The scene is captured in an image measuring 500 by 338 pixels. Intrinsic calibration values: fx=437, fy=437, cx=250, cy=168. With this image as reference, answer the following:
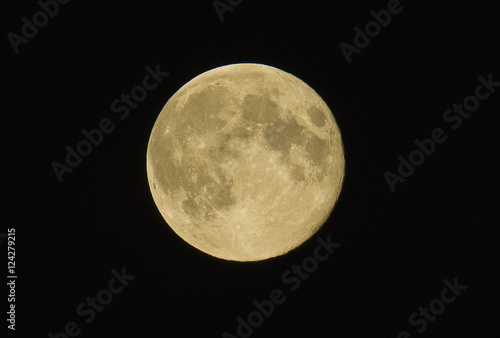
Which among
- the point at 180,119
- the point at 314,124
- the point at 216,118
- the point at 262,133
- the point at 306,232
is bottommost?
the point at 306,232

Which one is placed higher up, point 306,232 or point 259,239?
point 259,239

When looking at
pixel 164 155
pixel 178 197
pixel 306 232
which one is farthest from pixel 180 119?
pixel 306 232

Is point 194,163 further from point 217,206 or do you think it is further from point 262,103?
point 262,103

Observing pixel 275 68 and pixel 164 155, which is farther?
pixel 275 68

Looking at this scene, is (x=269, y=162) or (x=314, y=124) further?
(x=314, y=124)

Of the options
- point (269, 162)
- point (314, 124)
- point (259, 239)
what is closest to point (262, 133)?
point (269, 162)

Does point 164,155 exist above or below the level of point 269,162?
above

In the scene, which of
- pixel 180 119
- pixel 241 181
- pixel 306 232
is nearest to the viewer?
pixel 241 181

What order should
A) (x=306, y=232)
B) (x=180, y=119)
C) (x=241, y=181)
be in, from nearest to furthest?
(x=241, y=181)
(x=180, y=119)
(x=306, y=232)

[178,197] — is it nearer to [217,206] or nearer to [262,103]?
[217,206]
